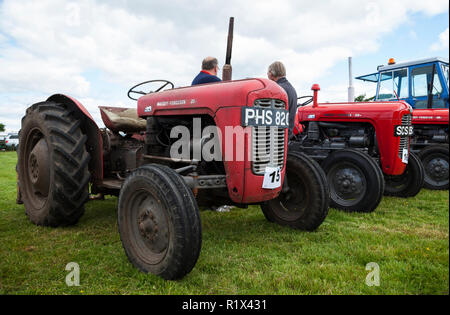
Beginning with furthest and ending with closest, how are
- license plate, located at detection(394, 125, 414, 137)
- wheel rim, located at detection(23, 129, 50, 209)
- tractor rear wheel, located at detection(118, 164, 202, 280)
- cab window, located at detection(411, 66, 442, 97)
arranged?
cab window, located at detection(411, 66, 442, 97)
license plate, located at detection(394, 125, 414, 137)
wheel rim, located at detection(23, 129, 50, 209)
tractor rear wheel, located at detection(118, 164, 202, 280)

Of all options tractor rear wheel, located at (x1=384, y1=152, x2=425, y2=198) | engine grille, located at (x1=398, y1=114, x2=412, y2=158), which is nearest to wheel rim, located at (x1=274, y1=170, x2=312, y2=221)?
engine grille, located at (x1=398, y1=114, x2=412, y2=158)

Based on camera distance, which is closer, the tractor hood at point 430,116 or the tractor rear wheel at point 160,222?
the tractor rear wheel at point 160,222

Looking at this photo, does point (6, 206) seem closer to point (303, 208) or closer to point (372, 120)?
point (303, 208)

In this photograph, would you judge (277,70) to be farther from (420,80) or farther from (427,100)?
(420,80)

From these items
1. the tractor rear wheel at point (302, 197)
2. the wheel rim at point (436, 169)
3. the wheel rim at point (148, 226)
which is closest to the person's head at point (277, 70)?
the tractor rear wheel at point (302, 197)

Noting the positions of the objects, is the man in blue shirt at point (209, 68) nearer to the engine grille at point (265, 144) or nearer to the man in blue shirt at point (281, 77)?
the man in blue shirt at point (281, 77)

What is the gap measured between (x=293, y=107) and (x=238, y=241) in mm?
1828

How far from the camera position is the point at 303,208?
11.2 feet

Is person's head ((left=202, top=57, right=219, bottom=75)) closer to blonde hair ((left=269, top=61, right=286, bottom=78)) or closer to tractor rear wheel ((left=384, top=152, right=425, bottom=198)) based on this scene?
blonde hair ((left=269, top=61, right=286, bottom=78))

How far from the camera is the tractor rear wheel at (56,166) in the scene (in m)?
3.28

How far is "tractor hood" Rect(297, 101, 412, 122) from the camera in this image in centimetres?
502

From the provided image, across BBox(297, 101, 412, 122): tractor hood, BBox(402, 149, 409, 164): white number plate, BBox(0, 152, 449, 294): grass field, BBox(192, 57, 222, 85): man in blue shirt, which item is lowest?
BBox(0, 152, 449, 294): grass field

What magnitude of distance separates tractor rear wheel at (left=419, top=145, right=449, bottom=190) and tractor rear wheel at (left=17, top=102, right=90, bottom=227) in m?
6.21

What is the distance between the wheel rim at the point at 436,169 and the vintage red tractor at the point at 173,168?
4.42 metres
